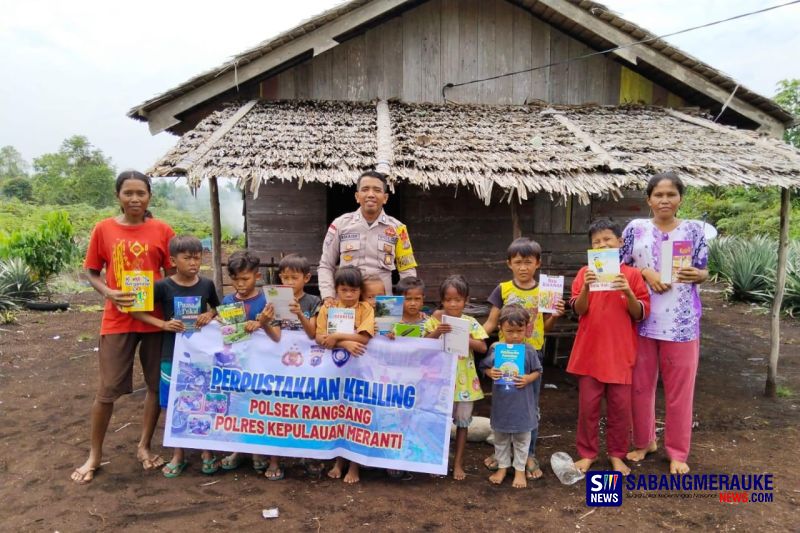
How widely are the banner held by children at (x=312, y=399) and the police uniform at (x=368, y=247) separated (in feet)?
1.91

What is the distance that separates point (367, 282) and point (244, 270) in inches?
34.5

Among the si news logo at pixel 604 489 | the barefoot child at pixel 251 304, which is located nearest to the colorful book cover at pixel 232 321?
the barefoot child at pixel 251 304

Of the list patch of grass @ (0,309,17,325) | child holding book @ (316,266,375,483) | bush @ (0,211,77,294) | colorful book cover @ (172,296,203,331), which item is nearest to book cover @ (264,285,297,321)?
child holding book @ (316,266,375,483)

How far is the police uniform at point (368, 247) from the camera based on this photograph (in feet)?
12.5

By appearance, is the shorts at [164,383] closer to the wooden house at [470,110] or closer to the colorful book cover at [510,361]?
the colorful book cover at [510,361]

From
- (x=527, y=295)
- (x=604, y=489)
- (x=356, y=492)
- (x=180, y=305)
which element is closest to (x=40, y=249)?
(x=180, y=305)

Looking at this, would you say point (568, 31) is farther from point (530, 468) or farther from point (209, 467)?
point (209, 467)

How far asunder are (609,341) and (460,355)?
1.06 meters

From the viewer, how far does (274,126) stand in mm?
5797

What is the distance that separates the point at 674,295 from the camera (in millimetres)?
3451

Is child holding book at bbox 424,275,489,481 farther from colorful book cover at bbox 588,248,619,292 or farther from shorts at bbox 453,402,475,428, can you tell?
colorful book cover at bbox 588,248,619,292

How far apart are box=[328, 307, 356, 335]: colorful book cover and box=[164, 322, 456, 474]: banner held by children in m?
0.23

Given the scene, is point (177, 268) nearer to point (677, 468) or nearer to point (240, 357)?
point (240, 357)

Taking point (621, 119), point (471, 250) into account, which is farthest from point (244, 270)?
point (621, 119)
